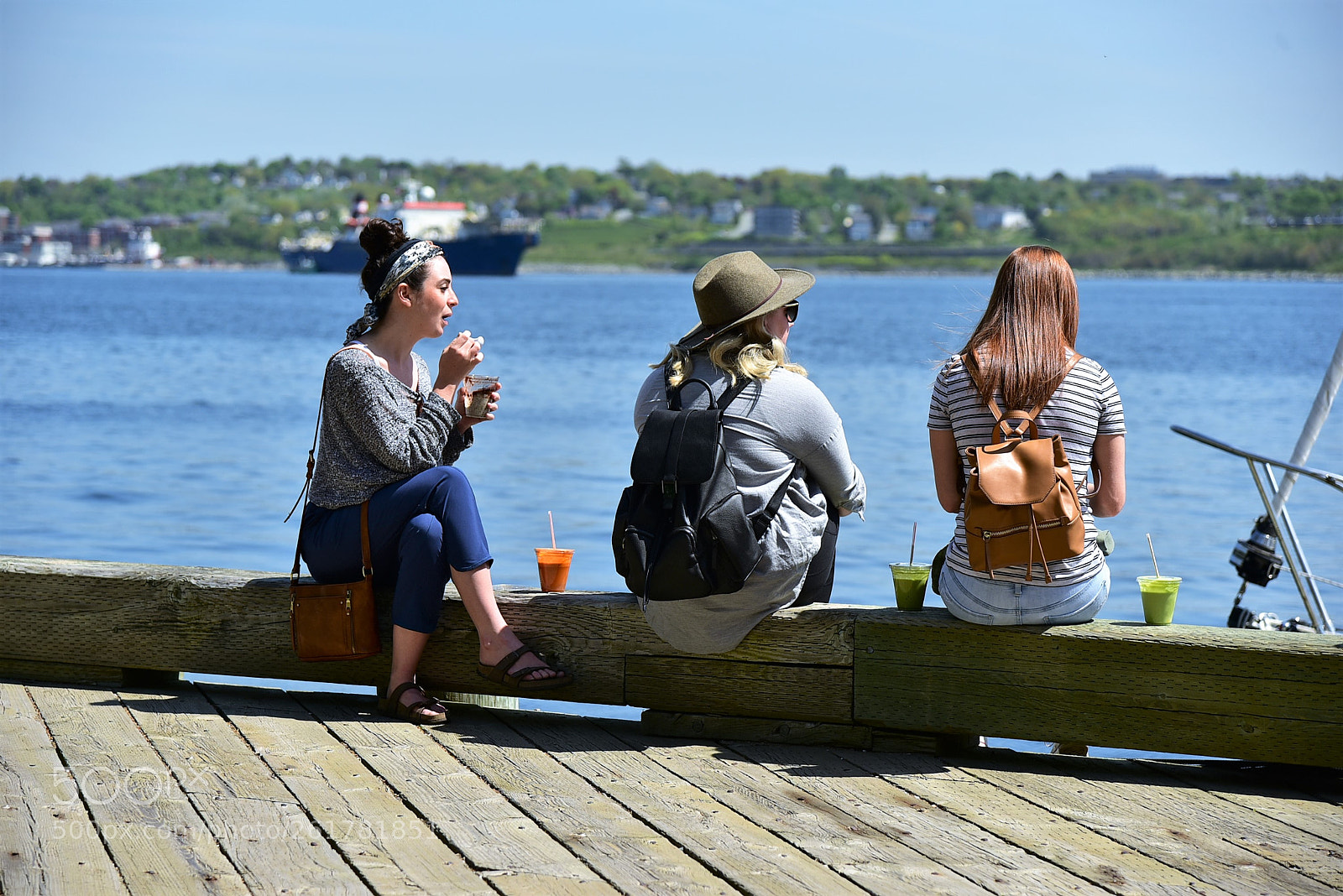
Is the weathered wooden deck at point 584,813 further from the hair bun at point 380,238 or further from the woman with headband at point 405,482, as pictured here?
the hair bun at point 380,238

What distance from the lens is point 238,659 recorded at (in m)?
3.54

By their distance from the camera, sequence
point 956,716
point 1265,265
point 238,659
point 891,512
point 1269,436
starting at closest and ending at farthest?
point 956,716
point 238,659
point 891,512
point 1269,436
point 1265,265

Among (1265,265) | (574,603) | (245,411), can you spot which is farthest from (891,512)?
(1265,265)

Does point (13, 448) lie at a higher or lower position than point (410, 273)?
lower

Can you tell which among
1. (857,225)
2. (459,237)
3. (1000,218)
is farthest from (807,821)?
(857,225)

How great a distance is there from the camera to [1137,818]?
2.67 m

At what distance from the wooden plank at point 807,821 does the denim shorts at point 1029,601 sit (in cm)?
57

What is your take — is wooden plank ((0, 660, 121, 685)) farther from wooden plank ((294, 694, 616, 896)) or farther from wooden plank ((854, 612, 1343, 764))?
wooden plank ((854, 612, 1343, 764))

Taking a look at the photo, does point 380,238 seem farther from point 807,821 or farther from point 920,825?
point 920,825

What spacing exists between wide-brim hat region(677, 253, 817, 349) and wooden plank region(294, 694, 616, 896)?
1075mm

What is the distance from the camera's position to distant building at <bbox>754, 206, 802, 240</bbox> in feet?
437

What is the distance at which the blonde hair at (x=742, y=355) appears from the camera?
303 cm

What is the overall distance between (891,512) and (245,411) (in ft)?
39.0

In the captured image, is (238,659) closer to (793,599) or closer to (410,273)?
(410,273)
